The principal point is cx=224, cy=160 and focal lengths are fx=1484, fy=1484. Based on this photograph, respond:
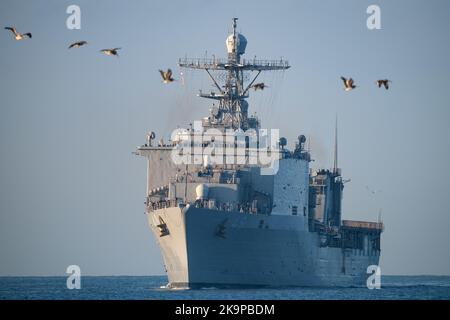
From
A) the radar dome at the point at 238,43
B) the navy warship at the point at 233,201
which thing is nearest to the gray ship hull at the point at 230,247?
the navy warship at the point at 233,201

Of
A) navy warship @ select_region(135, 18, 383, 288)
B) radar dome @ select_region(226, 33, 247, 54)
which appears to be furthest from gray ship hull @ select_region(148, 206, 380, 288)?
radar dome @ select_region(226, 33, 247, 54)

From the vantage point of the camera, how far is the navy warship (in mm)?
91938

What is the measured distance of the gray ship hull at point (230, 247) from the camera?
300 feet

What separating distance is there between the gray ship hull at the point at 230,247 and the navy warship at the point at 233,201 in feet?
0.20

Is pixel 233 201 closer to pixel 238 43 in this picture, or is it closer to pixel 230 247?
pixel 230 247

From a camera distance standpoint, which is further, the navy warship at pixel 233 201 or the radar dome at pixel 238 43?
the radar dome at pixel 238 43

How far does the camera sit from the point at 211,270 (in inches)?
3625

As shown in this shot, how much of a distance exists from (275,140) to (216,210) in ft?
31.2

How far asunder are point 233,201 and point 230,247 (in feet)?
11.2

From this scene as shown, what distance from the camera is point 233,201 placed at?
9400 centimetres

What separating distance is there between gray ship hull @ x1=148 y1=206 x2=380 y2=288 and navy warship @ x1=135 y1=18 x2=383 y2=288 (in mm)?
62

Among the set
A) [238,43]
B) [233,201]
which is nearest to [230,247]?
[233,201]

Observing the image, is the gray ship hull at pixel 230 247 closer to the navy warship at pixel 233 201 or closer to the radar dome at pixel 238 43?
the navy warship at pixel 233 201
